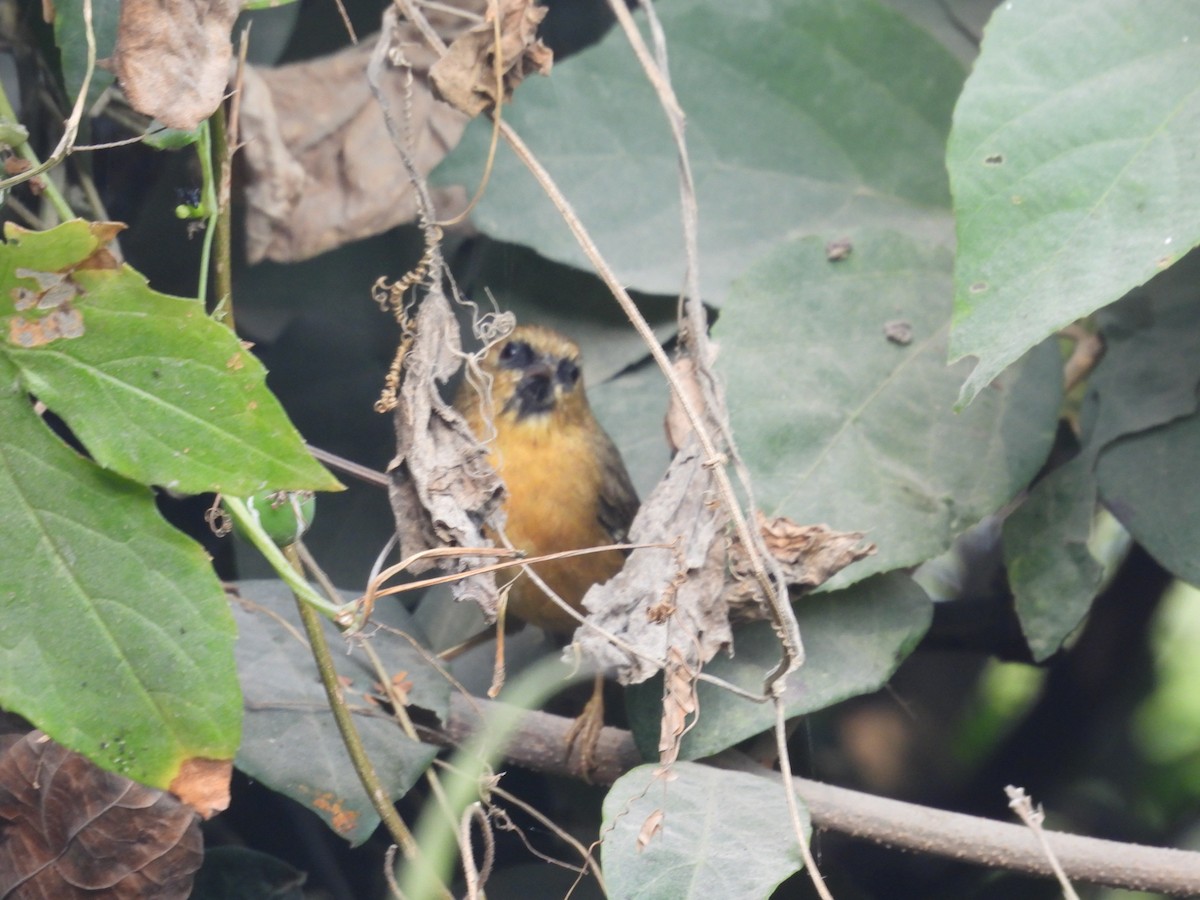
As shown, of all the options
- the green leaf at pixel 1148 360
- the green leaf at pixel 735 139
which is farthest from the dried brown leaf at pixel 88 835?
the green leaf at pixel 1148 360

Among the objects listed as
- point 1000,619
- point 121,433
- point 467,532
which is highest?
point 121,433

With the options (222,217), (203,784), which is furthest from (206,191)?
(203,784)

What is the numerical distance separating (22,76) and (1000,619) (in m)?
2.02

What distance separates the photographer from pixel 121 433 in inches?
46.1

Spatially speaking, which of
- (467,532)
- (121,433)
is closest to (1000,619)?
(467,532)

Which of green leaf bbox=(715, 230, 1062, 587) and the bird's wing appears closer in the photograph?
green leaf bbox=(715, 230, 1062, 587)

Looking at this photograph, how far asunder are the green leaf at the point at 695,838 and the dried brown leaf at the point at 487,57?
35.2 inches

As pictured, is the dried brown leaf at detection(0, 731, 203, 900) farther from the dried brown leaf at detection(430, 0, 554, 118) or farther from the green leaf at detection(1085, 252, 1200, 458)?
the green leaf at detection(1085, 252, 1200, 458)

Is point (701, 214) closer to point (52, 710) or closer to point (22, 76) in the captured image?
point (22, 76)

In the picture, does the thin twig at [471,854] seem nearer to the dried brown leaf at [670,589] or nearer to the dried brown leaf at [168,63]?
the dried brown leaf at [670,589]

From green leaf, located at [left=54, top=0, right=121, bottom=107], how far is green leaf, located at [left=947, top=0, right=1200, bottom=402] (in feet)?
3.53

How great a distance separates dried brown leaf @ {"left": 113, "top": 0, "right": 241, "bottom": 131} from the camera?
4.25 ft

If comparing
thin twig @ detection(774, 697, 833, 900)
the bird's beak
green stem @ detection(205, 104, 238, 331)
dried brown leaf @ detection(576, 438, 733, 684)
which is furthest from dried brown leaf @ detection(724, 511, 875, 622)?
the bird's beak

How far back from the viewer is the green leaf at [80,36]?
150 cm
